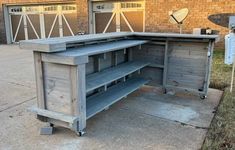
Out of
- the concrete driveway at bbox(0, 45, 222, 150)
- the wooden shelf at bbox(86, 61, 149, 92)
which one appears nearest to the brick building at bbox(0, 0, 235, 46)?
the concrete driveway at bbox(0, 45, 222, 150)

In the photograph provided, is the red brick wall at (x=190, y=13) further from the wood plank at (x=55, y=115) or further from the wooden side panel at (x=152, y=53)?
the wood plank at (x=55, y=115)

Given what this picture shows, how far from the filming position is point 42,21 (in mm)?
13445

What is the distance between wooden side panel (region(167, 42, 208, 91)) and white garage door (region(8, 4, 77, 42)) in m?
8.52

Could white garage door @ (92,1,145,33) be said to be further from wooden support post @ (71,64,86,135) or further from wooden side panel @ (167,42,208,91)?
wooden support post @ (71,64,86,135)

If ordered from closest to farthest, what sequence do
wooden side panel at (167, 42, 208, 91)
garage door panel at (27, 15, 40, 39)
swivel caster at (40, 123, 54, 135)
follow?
swivel caster at (40, 123, 54, 135) → wooden side panel at (167, 42, 208, 91) → garage door panel at (27, 15, 40, 39)

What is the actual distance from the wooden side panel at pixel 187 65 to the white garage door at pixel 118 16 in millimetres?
6210

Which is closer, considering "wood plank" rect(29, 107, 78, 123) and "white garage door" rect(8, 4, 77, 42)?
"wood plank" rect(29, 107, 78, 123)

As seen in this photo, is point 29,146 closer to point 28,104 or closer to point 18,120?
point 18,120

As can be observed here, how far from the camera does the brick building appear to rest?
9.25m

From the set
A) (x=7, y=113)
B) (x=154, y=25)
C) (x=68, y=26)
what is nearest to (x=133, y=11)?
(x=154, y=25)

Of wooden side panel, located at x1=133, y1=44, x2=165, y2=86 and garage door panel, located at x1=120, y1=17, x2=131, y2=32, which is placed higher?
garage door panel, located at x1=120, y1=17, x2=131, y2=32

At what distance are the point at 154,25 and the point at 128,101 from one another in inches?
255

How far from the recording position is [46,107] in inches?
124

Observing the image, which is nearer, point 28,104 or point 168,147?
point 168,147
